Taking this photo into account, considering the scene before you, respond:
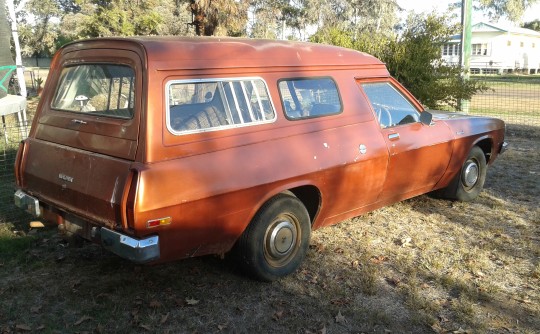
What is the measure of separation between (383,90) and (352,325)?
8.38 ft

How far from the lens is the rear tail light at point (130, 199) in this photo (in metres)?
3.10

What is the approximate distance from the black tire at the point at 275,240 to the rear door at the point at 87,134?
110 centimetres

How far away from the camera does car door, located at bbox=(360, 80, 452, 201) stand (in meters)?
4.90

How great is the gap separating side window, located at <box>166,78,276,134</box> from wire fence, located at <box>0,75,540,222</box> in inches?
118

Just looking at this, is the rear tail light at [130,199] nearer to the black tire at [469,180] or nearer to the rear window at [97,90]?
the rear window at [97,90]

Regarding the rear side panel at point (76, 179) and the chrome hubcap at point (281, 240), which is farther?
the chrome hubcap at point (281, 240)

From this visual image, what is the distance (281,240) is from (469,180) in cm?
323

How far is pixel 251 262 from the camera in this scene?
388cm

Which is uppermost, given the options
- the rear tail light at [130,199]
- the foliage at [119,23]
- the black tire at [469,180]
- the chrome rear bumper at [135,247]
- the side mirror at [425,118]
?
the foliage at [119,23]

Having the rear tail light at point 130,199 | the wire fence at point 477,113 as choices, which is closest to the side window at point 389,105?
the rear tail light at point 130,199

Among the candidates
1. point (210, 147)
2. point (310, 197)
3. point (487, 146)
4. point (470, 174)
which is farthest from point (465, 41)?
point (210, 147)

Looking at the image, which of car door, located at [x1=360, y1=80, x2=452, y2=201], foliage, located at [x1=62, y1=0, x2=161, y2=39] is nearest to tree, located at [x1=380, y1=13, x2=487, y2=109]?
car door, located at [x1=360, y1=80, x2=452, y2=201]

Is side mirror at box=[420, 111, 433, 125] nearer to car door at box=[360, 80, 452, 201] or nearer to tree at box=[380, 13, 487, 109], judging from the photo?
car door at box=[360, 80, 452, 201]

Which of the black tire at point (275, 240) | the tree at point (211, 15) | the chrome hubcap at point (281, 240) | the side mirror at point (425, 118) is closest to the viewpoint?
the black tire at point (275, 240)
